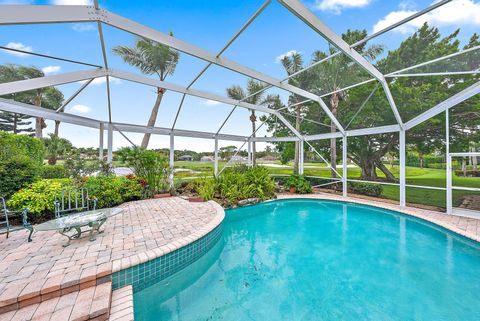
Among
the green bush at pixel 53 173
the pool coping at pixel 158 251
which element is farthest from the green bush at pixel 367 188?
the green bush at pixel 53 173

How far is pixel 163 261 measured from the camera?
12.3 ft

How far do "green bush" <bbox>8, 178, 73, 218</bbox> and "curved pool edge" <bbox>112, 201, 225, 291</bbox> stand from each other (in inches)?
145

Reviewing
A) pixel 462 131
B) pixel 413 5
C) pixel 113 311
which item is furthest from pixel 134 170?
pixel 462 131

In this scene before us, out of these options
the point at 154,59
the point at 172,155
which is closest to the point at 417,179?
the point at 172,155

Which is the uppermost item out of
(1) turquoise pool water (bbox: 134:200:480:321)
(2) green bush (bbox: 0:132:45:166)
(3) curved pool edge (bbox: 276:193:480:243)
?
(2) green bush (bbox: 0:132:45:166)

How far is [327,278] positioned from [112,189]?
7.50 m

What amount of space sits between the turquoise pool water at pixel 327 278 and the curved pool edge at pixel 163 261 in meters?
0.16

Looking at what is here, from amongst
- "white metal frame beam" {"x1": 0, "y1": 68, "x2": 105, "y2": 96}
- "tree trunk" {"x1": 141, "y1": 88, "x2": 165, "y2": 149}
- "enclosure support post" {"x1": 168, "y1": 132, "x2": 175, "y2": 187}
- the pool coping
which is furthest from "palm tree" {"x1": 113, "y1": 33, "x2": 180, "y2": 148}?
the pool coping

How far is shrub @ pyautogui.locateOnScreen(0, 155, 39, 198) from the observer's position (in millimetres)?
4977

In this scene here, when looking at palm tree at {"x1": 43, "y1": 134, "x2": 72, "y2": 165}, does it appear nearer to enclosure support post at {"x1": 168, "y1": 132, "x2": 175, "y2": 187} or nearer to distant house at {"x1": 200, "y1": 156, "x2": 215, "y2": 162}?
enclosure support post at {"x1": 168, "y1": 132, "x2": 175, "y2": 187}

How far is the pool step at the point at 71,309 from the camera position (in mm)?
2367

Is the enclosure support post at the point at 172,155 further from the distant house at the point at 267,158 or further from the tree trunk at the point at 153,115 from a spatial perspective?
the distant house at the point at 267,158

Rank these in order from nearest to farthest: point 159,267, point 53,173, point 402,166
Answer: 1. point 159,267
2. point 53,173
3. point 402,166

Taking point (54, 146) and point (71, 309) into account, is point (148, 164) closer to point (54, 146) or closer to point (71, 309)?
point (71, 309)
